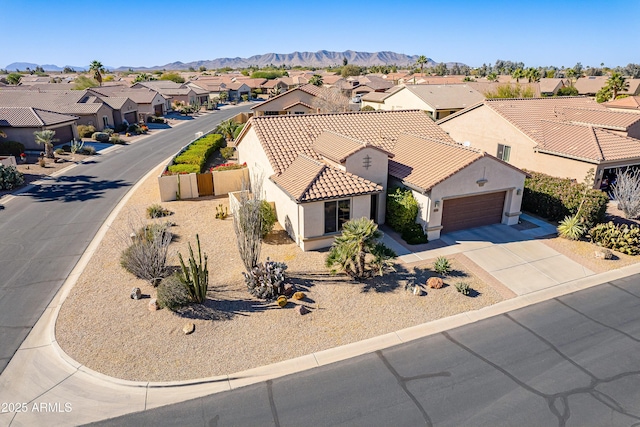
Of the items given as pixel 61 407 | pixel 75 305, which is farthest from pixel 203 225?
pixel 61 407

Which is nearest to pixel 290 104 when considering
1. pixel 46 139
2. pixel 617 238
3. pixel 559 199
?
pixel 46 139

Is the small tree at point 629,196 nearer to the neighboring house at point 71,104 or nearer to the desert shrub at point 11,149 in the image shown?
the desert shrub at point 11,149

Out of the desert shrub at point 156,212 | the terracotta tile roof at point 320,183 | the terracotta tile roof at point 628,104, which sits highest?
the terracotta tile roof at point 628,104

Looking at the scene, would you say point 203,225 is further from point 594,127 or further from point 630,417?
point 594,127

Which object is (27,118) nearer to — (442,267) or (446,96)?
(442,267)

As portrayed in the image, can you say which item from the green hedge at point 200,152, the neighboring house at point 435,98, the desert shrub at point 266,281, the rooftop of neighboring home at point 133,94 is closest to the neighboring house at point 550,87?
the neighboring house at point 435,98

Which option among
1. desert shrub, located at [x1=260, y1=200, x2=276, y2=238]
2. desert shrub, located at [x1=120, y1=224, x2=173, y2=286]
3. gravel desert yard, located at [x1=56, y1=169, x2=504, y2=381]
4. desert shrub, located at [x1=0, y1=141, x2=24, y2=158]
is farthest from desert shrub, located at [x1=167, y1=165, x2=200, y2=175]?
desert shrub, located at [x1=0, y1=141, x2=24, y2=158]
